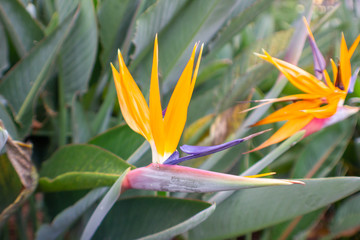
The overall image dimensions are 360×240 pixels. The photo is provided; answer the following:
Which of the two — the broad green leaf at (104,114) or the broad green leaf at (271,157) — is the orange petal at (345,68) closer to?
the broad green leaf at (271,157)

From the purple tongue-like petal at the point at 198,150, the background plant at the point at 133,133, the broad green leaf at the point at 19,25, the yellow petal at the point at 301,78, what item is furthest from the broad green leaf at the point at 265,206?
the broad green leaf at the point at 19,25

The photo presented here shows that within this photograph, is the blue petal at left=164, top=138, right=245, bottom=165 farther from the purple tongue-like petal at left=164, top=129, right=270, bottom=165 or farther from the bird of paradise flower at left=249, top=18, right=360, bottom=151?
the bird of paradise flower at left=249, top=18, right=360, bottom=151

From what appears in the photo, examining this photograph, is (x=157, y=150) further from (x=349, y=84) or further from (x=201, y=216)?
(x=349, y=84)

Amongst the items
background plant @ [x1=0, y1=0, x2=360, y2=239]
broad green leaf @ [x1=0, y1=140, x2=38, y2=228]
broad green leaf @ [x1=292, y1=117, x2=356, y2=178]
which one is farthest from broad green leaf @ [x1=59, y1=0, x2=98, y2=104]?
broad green leaf @ [x1=292, y1=117, x2=356, y2=178]

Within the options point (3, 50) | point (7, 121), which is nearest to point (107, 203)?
point (7, 121)

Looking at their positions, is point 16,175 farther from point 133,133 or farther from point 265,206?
point 265,206
